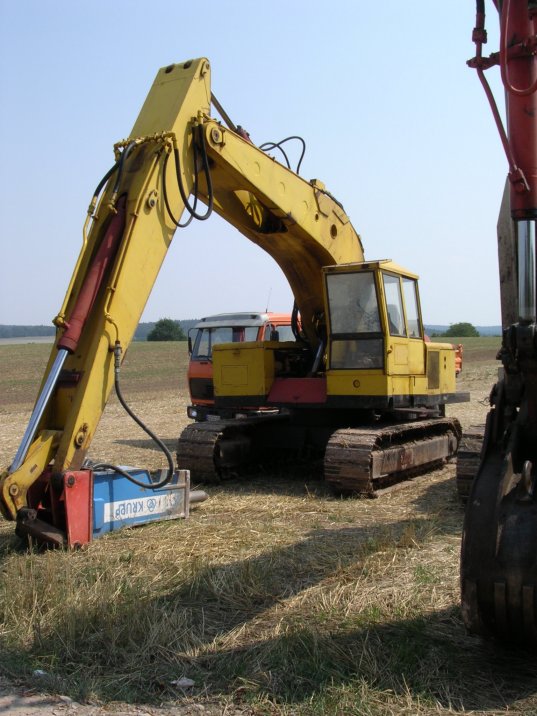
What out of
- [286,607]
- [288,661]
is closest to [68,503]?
[286,607]

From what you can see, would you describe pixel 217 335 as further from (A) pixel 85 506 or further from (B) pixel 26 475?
(B) pixel 26 475

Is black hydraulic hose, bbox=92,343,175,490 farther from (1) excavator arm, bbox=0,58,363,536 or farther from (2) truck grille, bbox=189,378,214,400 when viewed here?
(2) truck grille, bbox=189,378,214,400

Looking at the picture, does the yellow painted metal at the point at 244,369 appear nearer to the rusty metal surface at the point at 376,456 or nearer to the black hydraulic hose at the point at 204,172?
the rusty metal surface at the point at 376,456

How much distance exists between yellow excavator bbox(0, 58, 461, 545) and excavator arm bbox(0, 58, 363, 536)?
0.04 ft

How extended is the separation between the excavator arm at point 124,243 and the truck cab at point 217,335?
19.8ft

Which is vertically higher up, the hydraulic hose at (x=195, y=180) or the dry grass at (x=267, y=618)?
the hydraulic hose at (x=195, y=180)

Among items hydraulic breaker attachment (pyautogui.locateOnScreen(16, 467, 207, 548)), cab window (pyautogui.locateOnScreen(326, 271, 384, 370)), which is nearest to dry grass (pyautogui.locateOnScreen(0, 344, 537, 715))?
hydraulic breaker attachment (pyautogui.locateOnScreen(16, 467, 207, 548))

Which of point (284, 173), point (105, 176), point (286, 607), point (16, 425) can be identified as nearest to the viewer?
point (286, 607)

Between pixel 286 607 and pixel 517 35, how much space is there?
359 centimetres

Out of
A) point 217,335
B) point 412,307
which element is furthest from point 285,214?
point 217,335

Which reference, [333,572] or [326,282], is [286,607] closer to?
[333,572]

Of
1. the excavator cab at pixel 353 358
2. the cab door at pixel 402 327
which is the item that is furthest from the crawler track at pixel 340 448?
the cab door at pixel 402 327

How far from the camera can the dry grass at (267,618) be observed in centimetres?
400

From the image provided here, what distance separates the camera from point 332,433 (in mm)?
9867
